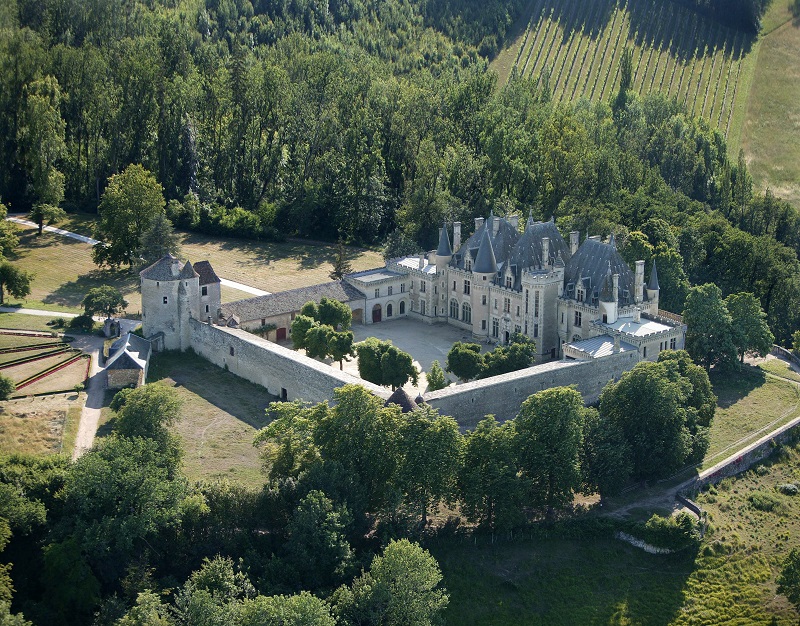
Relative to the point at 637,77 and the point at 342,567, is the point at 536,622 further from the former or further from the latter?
the point at 637,77

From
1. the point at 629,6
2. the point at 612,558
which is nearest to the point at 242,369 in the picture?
the point at 612,558

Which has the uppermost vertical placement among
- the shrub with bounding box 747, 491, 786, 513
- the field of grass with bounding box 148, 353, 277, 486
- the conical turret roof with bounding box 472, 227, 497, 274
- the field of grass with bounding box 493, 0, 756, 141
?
the field of grass with bounding box 493, 0, 756, 141

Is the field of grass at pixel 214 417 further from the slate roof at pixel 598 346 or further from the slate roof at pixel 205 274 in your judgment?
the slate roof at pixel 598 346

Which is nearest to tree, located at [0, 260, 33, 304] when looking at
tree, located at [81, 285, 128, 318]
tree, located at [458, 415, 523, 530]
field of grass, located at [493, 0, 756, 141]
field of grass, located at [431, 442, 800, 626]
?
tree, located at [81, 285, 128, 318]

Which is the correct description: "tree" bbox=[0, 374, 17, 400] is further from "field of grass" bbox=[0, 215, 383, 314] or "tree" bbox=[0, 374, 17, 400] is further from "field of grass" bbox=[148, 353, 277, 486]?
"field of grass" bbox=[0, 215, 383, 314]

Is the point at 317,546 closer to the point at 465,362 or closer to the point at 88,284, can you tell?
the point at 465,362

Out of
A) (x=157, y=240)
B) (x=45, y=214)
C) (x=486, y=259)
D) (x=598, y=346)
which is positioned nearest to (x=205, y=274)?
(x=157, y=240)
